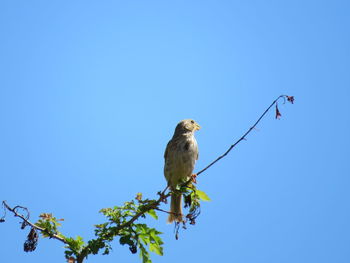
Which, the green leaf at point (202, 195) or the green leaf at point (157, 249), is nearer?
the green leaf at point (157, 249)

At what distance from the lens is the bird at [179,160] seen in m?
8.66

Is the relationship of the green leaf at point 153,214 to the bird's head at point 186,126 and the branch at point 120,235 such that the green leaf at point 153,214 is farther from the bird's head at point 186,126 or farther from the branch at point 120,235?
the bird's head at point 186,126

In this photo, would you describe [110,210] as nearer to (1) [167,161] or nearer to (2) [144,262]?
(2) [144,262]

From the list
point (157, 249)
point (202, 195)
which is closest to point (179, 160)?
point (202, 195)

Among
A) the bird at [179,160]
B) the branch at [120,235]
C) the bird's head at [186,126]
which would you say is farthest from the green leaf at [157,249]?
the bird's head at [186,126]

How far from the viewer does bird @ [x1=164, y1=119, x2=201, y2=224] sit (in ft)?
28.4

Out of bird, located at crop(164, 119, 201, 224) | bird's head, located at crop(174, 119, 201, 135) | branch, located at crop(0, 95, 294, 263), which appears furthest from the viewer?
bird's head, located at crop(174, 119, 201, 135)

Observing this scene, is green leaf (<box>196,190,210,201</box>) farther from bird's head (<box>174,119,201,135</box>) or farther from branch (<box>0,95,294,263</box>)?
bird's head (<box>174,119,201,135</box>)

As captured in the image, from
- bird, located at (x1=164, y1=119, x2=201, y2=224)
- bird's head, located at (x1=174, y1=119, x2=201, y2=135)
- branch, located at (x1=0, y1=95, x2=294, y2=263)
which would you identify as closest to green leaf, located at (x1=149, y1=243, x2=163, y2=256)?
branch, located at (x1=0, y1=95, x2=294, y2=263)

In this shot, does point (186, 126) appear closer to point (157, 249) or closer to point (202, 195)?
point (202, 195)

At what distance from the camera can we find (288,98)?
432 cm

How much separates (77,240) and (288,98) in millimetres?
2587

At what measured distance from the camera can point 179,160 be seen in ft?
28.4

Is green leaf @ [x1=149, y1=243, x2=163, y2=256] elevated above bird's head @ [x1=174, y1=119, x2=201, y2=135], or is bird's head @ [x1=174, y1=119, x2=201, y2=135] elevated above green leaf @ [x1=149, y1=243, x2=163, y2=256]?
bird's head @ [x1=174, y1=119, x2=201, y2=135]
